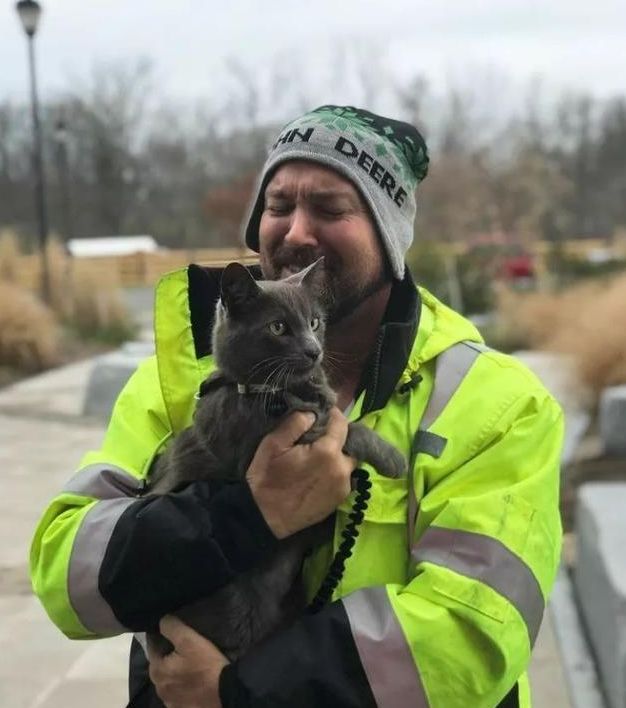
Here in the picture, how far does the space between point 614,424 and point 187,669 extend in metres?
6.97

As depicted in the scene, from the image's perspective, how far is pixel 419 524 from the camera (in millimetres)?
1769

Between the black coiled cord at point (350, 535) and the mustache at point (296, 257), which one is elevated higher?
the mustache at point (296, 257)

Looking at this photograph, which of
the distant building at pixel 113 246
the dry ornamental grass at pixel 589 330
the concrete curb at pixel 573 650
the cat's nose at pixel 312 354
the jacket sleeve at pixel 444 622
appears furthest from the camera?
the distant building at pixel 113 246

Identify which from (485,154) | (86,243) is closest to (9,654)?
(485,154)

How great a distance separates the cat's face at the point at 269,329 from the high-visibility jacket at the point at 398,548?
0.16m

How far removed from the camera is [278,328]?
6.32ft

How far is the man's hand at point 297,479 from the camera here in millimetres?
1767

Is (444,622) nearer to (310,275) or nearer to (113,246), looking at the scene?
(310,275)

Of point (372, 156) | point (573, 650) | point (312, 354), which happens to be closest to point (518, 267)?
point (573, 650)

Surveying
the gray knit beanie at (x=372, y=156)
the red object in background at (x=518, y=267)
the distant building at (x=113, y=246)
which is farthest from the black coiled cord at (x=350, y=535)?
the distant building at (x=113, y=246)

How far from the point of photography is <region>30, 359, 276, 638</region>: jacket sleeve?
1719 millimetres

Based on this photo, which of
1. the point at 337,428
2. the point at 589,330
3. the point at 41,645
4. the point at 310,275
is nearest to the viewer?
the point at 337,428

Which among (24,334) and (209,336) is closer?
(209,336)

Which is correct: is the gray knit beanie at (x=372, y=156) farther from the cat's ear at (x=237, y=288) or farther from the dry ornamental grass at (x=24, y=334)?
the dry ornamental grass at (x=24, y=334)
